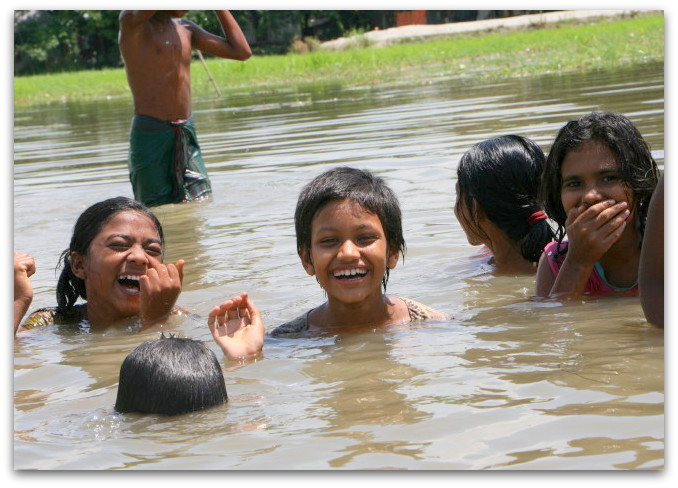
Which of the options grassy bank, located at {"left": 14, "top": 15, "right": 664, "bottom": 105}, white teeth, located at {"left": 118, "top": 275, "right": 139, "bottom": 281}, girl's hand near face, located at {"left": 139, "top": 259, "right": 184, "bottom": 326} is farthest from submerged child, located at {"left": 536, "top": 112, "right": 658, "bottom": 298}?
grassy bank, located at {"left": 14, "top": 15, "right": 664, "bottom": 105}

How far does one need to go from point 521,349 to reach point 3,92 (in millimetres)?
1717

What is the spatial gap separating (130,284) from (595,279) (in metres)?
1.82

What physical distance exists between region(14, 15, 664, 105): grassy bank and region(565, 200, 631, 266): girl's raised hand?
10177 mm

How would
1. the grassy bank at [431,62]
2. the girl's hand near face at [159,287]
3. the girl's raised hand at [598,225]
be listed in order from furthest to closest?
the grassy bank at [431,62] → the girl's hand near face at [159,287] → the girl's raised hand at [598,225]

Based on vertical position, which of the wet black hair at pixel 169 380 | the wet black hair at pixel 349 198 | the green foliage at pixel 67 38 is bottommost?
the wet black hair at pixel 169 380

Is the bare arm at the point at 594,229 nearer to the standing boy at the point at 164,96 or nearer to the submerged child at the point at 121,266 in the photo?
the submerged child at the point at 121,266

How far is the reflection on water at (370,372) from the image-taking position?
2467 millimetres

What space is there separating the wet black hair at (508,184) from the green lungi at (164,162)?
2812mm

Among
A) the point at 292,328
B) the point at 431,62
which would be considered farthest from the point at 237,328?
the point at 431,62

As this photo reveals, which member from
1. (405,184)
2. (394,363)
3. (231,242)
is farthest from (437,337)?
(405,184)

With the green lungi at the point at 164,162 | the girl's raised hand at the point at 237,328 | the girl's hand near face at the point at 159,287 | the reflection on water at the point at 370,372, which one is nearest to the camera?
the reflection on water at the point at 370,372

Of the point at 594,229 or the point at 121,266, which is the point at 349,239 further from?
the point at 121,266

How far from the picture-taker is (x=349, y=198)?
12.1 ft

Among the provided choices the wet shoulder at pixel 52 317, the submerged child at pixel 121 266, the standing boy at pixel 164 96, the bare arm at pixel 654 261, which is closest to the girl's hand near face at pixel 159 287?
the submerged child at pixel 121 266
